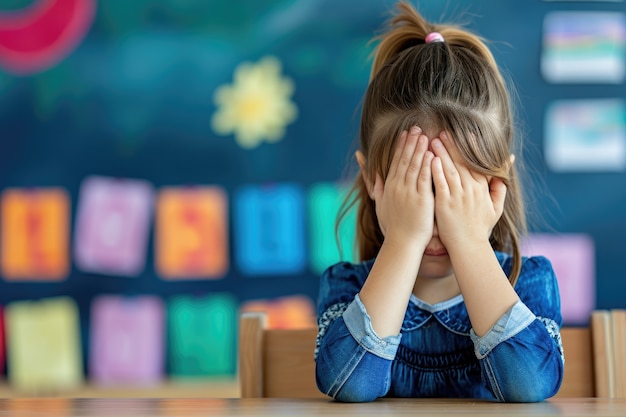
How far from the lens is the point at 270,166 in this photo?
2.27 metres

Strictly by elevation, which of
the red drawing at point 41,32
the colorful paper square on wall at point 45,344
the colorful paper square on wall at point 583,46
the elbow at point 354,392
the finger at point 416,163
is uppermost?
the red drawing at point 41,32

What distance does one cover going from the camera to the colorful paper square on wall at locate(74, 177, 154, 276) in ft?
7.47

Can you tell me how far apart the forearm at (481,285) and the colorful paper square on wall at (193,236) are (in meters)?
1.41

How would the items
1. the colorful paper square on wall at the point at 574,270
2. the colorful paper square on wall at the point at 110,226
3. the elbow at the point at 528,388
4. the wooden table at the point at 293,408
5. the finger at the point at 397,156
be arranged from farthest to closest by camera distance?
the colorful paper square on wall at the point at 110,226, the colorful paper square on wall at the point at 574,270, the finger at the point at 397,156, the elbow at the point at 528,388, the wooden table at the point at 293,408

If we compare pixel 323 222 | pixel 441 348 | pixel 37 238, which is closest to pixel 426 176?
pixel 441 348

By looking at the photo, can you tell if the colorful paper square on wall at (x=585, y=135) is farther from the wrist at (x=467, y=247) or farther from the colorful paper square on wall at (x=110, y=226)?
the wrist at (x=467, y=247)

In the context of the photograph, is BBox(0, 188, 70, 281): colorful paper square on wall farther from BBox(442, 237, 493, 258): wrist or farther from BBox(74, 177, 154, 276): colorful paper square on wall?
BBox(442, 237, 493, 258): wrist

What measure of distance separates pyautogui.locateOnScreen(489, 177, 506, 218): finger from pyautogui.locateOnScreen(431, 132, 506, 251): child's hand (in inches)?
0.6

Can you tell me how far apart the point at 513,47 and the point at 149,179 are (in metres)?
1.04

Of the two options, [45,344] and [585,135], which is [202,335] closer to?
[45,344]

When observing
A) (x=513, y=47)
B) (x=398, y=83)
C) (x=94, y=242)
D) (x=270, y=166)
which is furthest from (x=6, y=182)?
(x=398, y=83)

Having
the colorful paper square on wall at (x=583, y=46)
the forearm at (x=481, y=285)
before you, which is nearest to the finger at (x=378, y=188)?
the forearm at (x=481, y=285)

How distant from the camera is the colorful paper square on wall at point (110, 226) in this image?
7.47 feet

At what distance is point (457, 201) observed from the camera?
2.98ft
